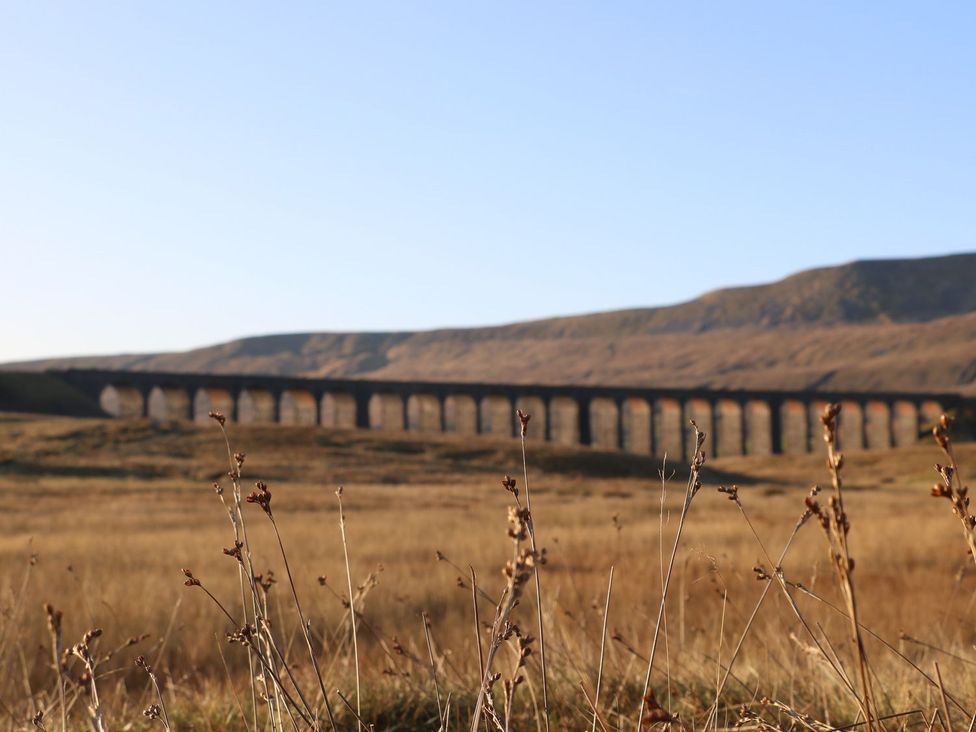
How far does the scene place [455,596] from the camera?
10359 mm

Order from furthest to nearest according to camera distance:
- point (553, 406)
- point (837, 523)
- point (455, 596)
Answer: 1. point (553, 406)
2. point (455, 596)
3. point (837, 523)

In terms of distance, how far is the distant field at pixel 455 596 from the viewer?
11.6ft

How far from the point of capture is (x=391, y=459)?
5538 cm

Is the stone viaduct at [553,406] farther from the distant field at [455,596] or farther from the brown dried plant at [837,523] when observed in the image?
the brown dried plant at [837,523]

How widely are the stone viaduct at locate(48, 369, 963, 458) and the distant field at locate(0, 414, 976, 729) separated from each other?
120 feet

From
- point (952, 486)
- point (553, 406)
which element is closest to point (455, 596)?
point (952, 486)

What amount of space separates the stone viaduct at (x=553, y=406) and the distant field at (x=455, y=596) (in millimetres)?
36485

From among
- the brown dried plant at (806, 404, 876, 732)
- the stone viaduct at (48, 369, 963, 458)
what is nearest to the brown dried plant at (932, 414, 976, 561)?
the brown dried plant at (806, 404, 876, 732)

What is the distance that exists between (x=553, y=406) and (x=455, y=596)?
7336 cm

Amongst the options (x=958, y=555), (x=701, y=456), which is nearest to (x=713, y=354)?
(x=958, y=555)

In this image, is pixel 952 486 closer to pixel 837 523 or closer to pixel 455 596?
pixel 837 523

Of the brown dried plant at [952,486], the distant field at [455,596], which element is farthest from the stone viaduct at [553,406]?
the brown dried plant at [952,486]

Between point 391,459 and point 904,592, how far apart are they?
4622 cm

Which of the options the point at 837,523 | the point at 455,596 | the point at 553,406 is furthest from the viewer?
the point at 553,406
